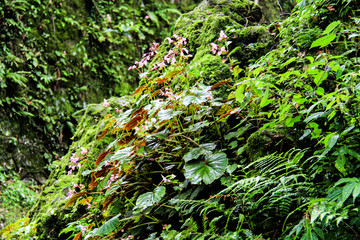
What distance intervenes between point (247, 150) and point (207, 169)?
283mm

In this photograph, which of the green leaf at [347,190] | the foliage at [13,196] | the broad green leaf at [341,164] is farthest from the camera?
the foliage at [13,196]

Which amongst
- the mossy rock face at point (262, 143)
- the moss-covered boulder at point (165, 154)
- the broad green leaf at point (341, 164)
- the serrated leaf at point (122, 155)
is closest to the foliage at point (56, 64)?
the moss-covered boulder at point (165, 154)

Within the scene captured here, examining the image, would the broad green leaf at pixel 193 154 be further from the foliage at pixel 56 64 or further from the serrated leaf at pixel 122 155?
the foliage at pixel 56 64

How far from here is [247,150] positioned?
5.26 ft

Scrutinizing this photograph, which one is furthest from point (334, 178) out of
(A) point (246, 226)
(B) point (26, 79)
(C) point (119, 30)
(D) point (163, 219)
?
(C) point (119, 30)

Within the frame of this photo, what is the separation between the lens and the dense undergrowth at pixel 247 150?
1.10 meters

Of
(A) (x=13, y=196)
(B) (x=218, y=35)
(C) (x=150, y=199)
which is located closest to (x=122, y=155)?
(C) (x=150, y=199)

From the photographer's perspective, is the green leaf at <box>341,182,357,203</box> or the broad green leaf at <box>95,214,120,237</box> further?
the broad green leaf at <box>95,214,120,237</box>

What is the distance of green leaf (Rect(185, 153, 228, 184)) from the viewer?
145 centimetres

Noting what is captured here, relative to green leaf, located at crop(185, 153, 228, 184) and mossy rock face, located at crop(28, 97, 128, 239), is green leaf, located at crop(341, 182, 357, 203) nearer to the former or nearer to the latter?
green leaf, located at crop(185, 153, 228, 184)

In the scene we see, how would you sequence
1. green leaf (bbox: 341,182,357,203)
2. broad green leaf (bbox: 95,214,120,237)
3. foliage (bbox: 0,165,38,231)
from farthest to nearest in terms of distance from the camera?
foliage (bbox: 0,165,38,231) < broad green leaf (bbox: 95,214,120,237) < green leaf (bbox: 341,182,357,203)

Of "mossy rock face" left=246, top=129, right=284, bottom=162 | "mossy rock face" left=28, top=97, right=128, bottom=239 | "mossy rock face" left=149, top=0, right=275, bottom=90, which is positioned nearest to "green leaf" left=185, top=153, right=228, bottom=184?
"mossy rock face" left=246, top=129, right=284, bottom=162

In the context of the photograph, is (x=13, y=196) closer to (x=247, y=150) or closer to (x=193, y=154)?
(x=193, y=154)

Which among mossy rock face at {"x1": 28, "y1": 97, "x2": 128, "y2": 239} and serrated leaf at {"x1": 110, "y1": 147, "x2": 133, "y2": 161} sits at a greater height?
serrated leaf at {"x1": 110, "y1": 147, "x2": 133, "y2": 161}
